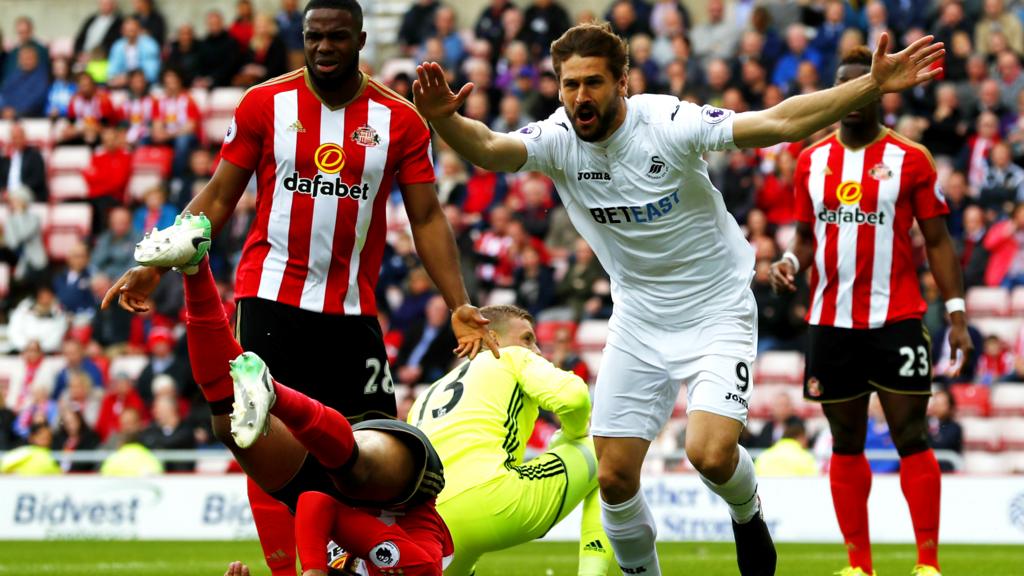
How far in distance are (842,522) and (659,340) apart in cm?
221

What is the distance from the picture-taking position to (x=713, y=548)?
1259 cm

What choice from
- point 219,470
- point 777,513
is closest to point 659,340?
point 777,513

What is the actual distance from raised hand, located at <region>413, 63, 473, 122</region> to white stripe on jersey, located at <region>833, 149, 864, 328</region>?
336 centimetres

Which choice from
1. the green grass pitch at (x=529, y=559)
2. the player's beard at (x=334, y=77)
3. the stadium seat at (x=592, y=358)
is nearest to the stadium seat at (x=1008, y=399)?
the green grass pitch at (x=529, y=559)

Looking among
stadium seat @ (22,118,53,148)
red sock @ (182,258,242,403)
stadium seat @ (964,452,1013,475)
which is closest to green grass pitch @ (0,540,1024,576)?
stadium seat @ (964,452,1013,475)

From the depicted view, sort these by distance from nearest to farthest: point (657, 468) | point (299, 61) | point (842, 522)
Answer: point (842, 522)
point (657, 468)
point (299, 61)

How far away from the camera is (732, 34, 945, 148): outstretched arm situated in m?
6.48

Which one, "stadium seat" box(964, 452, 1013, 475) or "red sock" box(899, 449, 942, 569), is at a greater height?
"red sock" box(899, 449, 942, 569)

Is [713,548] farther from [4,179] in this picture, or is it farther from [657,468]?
[4,179]

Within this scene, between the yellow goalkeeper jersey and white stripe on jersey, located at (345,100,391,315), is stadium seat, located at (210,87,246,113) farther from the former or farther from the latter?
white stripe on jersey, located at (345,100,391,315)

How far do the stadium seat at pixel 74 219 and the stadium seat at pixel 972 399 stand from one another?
1069 centimetres

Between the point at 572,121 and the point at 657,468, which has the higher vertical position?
the point at 572,121

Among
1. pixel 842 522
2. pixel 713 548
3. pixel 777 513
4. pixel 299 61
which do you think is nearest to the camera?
pixel 842 522

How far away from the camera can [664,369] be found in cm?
760
